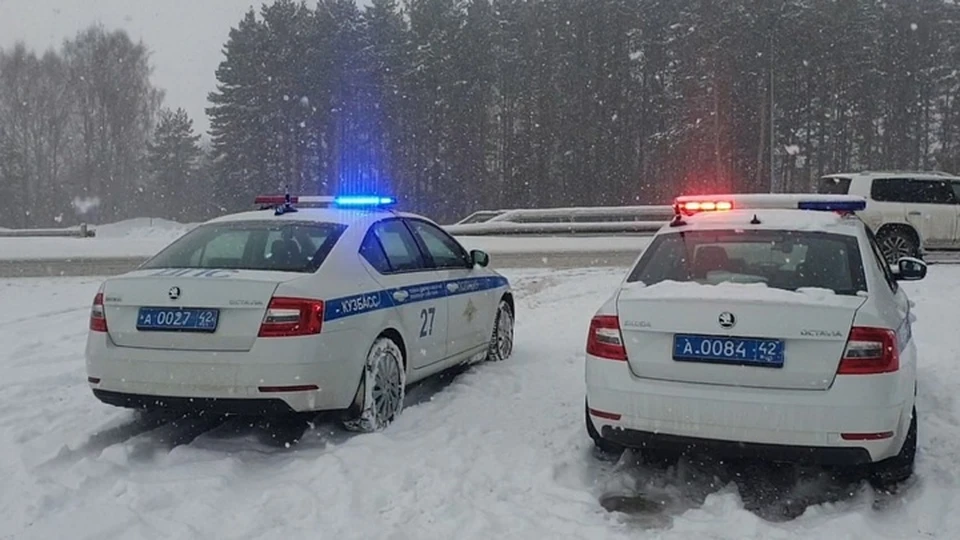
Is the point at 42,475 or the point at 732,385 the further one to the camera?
the point at 42,475

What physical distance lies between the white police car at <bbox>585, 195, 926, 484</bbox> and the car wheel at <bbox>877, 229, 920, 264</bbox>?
11830 millimetres

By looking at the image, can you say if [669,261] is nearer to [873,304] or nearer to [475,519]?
[873,304]

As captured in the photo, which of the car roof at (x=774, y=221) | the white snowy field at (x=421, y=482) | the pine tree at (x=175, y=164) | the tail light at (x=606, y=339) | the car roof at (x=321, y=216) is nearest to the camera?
the white snowy field at (x=421, y=482)

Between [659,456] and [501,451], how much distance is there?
0.94 m

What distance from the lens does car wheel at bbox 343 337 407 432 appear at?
510 centimetres

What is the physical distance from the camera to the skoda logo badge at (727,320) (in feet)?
13.2

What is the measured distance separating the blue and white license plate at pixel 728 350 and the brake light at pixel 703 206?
1.50 meters

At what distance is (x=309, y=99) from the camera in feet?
157

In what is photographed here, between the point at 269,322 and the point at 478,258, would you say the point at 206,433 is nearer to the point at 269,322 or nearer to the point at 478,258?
the point at 269,322

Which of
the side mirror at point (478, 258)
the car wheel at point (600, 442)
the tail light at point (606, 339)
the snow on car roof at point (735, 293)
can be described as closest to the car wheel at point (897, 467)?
the snow on car roof at point (735, 293)

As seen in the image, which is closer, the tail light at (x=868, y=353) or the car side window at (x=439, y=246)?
the tail light at (x=868, y=353)

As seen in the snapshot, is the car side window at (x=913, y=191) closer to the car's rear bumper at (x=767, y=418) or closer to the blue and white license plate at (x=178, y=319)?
the car's rear bumper at (x=767, y=418)

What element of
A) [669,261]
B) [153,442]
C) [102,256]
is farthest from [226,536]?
[102,256]

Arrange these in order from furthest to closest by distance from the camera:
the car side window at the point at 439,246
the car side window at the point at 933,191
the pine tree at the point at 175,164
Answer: the pine tree at the point at 175,164, the car side window at the point at 933,191, the car side window at the point at 439,246
